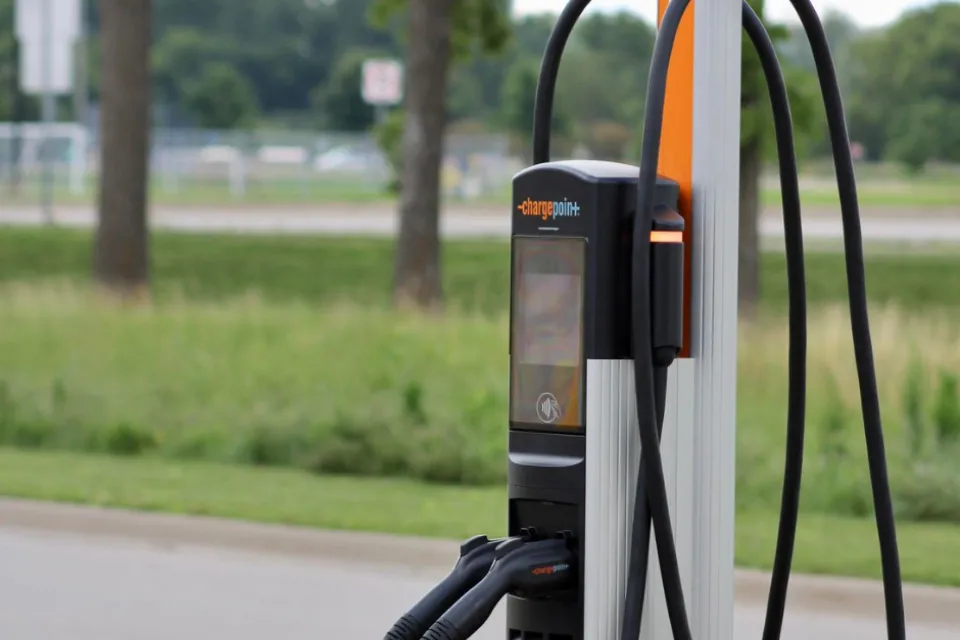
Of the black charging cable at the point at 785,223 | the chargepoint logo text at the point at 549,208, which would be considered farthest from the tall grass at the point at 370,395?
the chargepoint logo text at the point at 549,208

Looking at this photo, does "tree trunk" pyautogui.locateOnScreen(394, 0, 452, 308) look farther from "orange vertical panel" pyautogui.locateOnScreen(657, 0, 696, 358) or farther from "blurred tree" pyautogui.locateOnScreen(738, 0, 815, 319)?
"orange vertical panel" pyautogui.locateOnScreen(657, 0, 696, 358)

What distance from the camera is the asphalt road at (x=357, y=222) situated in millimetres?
29281

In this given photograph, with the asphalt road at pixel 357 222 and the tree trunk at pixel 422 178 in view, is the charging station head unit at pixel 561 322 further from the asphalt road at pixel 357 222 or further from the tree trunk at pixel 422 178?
the asphalt road at pixel 357 222

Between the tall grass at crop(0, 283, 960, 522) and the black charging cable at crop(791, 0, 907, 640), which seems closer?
the black charging cable at crop(791, 0, 907, 640)

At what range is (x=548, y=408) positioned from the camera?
3537 millimetres

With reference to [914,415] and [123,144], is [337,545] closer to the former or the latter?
[914,415]

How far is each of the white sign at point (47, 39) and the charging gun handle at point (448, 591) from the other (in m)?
24.5

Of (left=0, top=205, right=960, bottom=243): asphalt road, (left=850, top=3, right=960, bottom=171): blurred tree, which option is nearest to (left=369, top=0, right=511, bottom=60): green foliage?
(left=0, top=205, right=960, bottom=243): asphalt road

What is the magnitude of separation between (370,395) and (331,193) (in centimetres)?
3706

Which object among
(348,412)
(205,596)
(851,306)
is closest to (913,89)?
(348,412)

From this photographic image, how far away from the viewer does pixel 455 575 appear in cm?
359

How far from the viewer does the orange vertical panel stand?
3.48 metres

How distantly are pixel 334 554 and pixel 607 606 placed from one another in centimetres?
408

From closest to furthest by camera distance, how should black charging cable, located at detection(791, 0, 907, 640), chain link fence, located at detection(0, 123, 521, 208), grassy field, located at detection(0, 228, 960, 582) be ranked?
black charging cable, located at detection(791, 0, 907, 640) < grassy field, located at detection(0, 228, 960, 582) < chain link fence, located at detection(0, 123, 521, 208)
